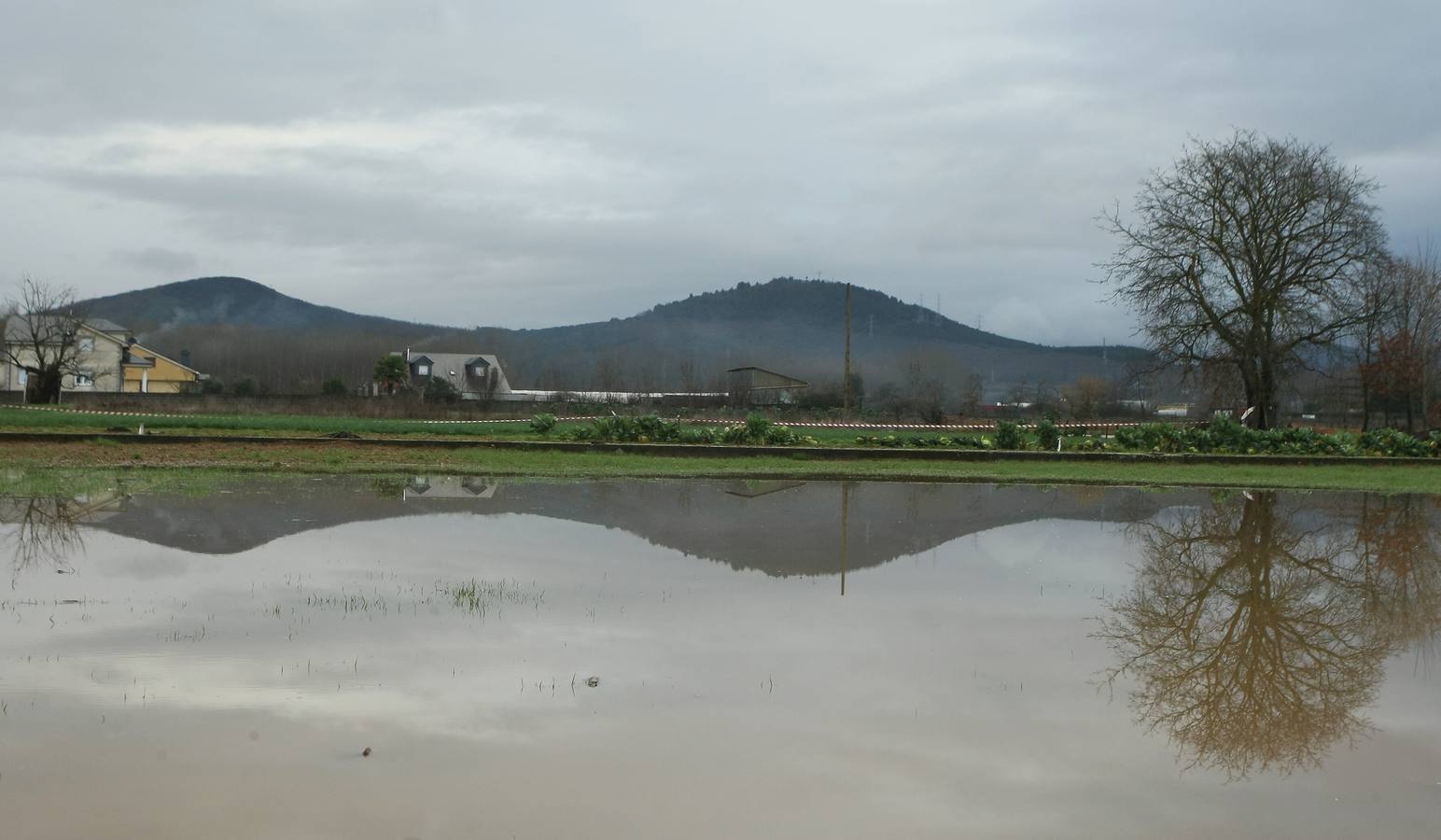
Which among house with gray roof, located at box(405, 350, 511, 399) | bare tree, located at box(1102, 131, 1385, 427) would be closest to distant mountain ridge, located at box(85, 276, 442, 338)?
house with gray roof, located at box(405, 350, 511, 399)

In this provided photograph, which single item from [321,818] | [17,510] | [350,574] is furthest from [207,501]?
[321,818]

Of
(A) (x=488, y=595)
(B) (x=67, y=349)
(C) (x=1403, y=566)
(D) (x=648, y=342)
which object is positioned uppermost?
(D) (x=648, y=342)

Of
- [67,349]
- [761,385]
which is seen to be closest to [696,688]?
[67,349]

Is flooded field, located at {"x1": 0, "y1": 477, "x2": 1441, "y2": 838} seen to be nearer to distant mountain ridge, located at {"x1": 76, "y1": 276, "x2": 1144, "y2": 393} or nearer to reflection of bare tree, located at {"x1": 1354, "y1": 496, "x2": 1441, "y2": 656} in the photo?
reflection of bare tree, located at {"x1": 1354, "y1": 496, "x2": 1441, "y2": 656}

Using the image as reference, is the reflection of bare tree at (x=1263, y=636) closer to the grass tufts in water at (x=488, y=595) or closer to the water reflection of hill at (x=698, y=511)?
the water reflection of hill at (x=698, y=511)

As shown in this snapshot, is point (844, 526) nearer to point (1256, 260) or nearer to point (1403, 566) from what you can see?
point (1403, 566)

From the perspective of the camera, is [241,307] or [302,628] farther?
[241,307]

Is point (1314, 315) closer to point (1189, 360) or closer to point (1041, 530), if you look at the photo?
point (1189, 360)

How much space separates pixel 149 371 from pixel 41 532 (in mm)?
81555

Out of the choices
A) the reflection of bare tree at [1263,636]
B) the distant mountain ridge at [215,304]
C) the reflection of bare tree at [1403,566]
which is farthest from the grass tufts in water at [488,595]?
the distant mountain ridge at [215,304]

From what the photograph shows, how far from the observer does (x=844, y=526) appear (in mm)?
13484

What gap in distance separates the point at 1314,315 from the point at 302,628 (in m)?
38.1

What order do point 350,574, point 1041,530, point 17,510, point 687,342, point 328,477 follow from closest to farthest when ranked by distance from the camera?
1. point 350,574
2. point 17,510
3. point 1041,530
4. point 328,477
5. point 687,342

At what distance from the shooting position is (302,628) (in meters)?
6.89
